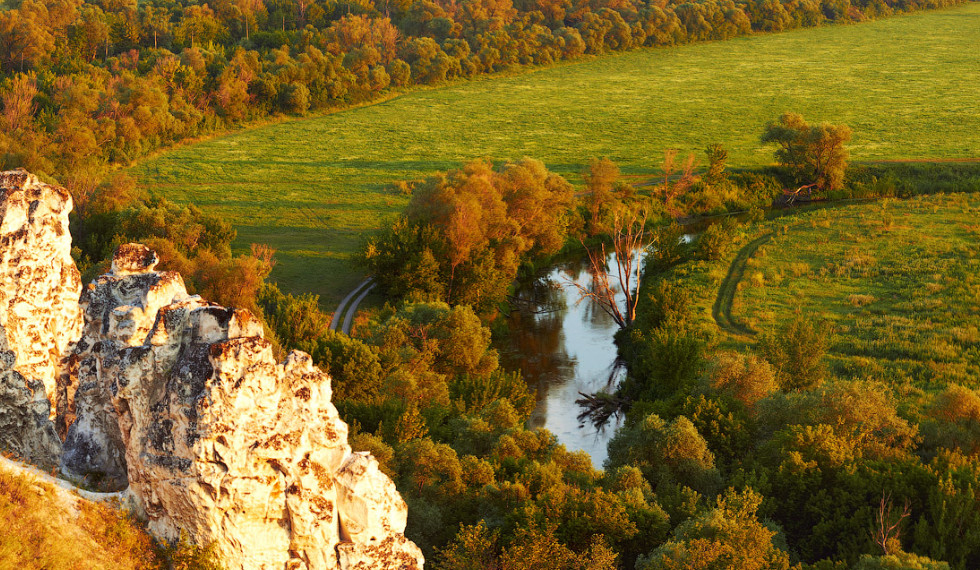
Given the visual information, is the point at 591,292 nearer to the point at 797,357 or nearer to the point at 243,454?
the point at 797,357

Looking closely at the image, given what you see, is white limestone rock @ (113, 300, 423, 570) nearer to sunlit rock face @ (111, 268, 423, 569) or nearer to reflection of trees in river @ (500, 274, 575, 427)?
sunlit rock face @ (111, 268, 423, 569)

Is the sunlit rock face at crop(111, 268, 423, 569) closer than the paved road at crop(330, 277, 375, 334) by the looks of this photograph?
Yes

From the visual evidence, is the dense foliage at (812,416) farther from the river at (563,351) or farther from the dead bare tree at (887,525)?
the river at (563,351)

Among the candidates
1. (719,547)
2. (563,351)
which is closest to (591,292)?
(563,351)

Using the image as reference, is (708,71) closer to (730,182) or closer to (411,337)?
(730,182)

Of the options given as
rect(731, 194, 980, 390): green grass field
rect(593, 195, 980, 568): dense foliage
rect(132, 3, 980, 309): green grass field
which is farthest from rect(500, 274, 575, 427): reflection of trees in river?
rect(132, 3, 980, 309): green grass field

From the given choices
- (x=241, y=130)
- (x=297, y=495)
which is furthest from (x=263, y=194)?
(x=297, y=495)
